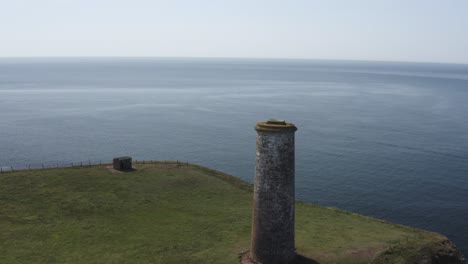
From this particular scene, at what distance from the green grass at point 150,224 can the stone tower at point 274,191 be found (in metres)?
3.64

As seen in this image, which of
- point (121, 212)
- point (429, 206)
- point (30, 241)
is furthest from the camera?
point (429, 206)

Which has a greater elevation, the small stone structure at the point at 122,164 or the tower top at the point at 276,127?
the tower top at the point at 276,127

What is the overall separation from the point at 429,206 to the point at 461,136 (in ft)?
181

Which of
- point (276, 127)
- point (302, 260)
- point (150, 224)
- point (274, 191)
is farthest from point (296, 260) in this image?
point (150, 224)

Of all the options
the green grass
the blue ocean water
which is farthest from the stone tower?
the blue ocean water

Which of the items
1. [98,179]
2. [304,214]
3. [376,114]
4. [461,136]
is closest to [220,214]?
[304,214]

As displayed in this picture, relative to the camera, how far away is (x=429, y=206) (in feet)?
193

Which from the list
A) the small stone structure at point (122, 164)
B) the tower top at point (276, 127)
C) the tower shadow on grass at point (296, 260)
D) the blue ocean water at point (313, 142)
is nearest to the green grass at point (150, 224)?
the tower shadow on grass at point (296, 260)

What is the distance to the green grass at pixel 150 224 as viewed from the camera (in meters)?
32.3

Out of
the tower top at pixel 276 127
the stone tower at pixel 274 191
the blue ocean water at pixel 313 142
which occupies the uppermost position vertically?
the tower top at pixel 276 127

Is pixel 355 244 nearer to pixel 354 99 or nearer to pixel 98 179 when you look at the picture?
pixel 98 179

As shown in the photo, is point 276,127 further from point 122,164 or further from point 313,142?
point 313,142

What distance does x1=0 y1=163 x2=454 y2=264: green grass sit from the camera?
106 feet

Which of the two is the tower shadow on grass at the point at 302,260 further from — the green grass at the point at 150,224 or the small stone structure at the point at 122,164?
the small stone structure at the point at 122,164
